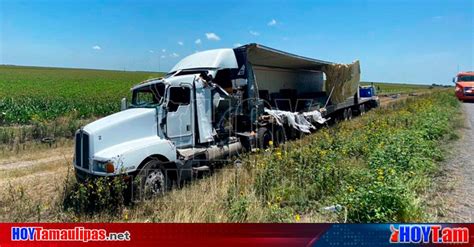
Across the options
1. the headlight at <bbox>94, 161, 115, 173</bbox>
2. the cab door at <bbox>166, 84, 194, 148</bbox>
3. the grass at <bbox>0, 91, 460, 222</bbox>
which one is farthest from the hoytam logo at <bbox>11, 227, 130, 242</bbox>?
the cab door at <bbox>166, 84, 194, 148</bbox>

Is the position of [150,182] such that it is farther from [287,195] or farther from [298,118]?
[298,118]

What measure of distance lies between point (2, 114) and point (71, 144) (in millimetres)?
6900

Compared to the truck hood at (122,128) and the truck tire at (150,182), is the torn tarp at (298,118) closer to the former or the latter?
the truck hood at (122,128)

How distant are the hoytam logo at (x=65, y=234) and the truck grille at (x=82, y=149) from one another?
1705 mm

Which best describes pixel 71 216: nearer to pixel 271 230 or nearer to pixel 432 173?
pixel 271 230

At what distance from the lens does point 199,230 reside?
133 inches

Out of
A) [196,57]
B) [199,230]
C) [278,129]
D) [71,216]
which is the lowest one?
[71,216]

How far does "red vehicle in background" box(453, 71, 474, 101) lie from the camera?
73.7 ft

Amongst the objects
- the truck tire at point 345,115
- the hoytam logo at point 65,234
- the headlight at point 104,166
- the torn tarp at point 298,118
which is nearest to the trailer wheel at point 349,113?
the truck tire at point 345,115

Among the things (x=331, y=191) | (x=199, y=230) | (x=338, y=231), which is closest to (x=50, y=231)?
(x=199, y=230)

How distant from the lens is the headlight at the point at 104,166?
15.7 feet

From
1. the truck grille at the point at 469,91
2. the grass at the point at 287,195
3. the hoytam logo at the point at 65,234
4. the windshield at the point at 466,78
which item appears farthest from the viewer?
the windshield at the point at 466,78

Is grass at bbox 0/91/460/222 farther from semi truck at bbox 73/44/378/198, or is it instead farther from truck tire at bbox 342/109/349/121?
truck tire at bbox 342/109/349/121

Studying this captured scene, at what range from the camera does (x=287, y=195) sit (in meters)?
4.74
